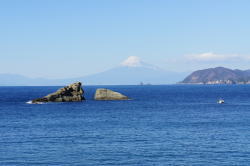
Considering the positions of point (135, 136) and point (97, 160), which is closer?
point (97, 160)

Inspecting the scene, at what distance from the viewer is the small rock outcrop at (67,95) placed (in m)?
179

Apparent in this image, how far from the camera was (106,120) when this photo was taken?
105562 millimetres

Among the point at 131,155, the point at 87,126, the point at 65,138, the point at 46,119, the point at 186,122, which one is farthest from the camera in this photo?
the point at 46,119

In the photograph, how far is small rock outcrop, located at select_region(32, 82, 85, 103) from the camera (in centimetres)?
17862

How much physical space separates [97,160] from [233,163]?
16458mm

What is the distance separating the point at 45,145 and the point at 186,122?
40.3 metres

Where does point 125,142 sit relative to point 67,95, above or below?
below

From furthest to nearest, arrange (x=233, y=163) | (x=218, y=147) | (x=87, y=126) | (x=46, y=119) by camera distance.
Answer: (x=46, y=119) < (x=87, y=126) < (x=218, y=147) < (x=233, y=163)

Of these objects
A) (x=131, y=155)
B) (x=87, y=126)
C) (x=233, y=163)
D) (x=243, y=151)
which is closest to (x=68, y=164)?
(x=131, y=155)

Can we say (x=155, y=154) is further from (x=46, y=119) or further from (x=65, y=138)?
(x=46, y=119)

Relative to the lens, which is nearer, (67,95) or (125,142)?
(125,142)

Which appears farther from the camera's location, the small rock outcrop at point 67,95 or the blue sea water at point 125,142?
the small rock outcrop at point 67,95

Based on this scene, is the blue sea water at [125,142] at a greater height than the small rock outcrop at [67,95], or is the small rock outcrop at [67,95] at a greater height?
the small rock outcrop at [67,95]

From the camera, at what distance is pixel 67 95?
184 meters
